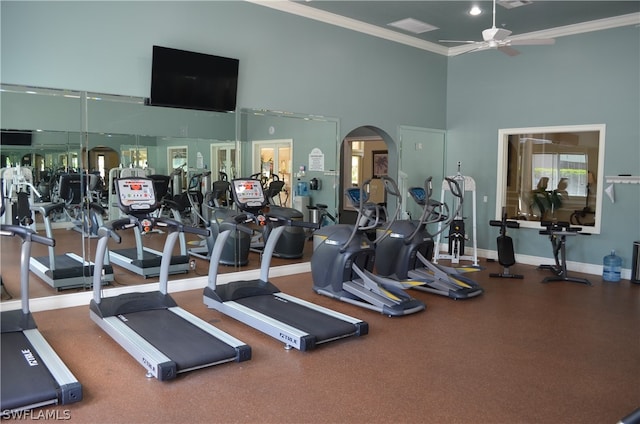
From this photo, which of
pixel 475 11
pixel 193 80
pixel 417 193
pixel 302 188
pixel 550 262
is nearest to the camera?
pixel 193 80

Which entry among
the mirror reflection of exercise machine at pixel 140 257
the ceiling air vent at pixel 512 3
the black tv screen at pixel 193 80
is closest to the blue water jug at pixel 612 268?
the ceiling air vent at pixel 512 3

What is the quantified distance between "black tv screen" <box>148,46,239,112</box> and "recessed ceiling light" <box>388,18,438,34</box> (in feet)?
9.04

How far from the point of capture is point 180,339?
4086 mm

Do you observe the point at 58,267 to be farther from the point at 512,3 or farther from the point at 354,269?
the point at 512,3

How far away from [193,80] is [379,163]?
7.75 meters

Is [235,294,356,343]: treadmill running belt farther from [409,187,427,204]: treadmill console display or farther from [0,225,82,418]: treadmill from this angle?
[409,187,427,204]: treadmill console display

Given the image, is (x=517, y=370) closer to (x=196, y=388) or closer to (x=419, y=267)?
(x=196, y=388)

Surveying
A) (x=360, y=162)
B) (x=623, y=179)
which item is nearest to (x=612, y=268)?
(x=623, y=179)

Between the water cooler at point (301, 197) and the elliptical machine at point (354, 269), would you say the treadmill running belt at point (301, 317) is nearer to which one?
the elliptical machine at point (354, 269)

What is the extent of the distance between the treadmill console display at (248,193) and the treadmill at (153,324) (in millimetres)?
878

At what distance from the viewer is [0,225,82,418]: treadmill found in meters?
3.08

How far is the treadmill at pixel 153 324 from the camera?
3.74m

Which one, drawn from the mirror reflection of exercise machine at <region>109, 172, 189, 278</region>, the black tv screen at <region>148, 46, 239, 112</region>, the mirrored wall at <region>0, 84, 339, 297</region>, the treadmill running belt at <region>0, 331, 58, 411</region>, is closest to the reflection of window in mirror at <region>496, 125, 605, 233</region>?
the mirrored wall at <region>0, 84, 339, 297</region>

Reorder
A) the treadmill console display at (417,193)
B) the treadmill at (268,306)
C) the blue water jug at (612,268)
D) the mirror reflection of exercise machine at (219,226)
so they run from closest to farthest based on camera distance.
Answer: the treadmill at (268,306)
the mirror reflection of exercise machine at (219,226)
the treadmill console display at (417,193)
the blue water jug at (612,268)
